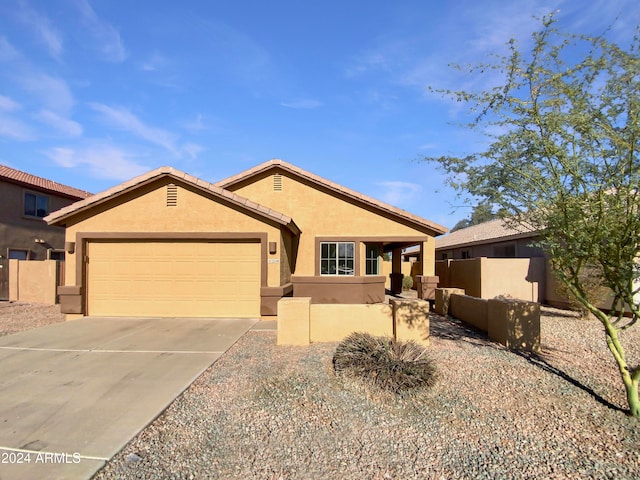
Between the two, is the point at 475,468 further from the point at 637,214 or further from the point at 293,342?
the point at 293,342

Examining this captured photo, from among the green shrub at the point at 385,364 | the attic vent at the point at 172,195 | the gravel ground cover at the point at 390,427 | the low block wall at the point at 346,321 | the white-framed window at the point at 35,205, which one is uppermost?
the white-framed window at the point at 35,205

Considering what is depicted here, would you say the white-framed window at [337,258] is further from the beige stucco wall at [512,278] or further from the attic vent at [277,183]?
the beige stucco wall at [512,278]

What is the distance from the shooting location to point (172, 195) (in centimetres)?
1128

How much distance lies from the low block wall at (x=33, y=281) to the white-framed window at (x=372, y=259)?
13030mm

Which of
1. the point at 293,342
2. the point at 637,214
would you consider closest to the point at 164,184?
the point at 293,342

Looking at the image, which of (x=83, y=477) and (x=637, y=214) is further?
(x=637, y=214)

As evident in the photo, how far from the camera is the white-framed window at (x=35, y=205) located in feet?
61.5

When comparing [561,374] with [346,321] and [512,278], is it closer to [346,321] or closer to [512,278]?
[346,321]

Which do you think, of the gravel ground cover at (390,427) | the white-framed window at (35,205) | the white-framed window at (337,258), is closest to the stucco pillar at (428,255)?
the white-framed window at (337,258)

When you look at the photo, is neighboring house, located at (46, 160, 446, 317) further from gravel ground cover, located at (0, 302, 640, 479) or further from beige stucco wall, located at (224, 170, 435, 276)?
gravel ground cover, located at (0, 302, 640, 479)

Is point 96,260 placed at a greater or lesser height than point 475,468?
greater

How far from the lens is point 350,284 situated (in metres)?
13.7

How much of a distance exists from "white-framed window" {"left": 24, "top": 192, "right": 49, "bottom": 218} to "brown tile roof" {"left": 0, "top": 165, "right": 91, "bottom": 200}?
496 millimetres

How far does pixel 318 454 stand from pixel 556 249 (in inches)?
174
